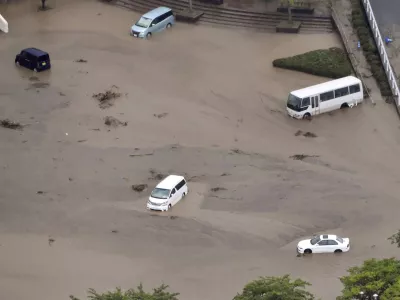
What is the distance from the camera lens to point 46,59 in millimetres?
42188

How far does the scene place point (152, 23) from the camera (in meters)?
44.9

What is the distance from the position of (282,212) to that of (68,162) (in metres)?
8.65

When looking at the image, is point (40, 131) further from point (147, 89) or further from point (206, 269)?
point (206, 269)

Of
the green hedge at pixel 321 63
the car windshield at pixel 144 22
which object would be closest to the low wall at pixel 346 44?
the green hedge at pixel 321 63

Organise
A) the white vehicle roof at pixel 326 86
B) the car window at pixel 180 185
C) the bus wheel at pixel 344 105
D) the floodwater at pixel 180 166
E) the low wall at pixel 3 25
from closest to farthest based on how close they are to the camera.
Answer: the floodwater at pixel 180 166 → the car window at pixel 180 185 → the white vehicle roof at pixel 326 86 → the bus wheel at pixel 344 105 → the low wall at pixel 3 25

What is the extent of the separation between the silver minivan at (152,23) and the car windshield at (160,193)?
45.7ft

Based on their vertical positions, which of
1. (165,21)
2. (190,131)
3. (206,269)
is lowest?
(206,269)

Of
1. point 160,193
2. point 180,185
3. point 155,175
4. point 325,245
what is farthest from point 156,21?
point 325,245

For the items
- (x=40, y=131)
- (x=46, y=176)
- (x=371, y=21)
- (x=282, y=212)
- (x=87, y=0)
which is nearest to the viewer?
(x=282, y=212)

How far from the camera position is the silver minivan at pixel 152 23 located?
44.9m

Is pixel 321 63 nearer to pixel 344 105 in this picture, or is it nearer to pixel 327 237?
pixel 344 105

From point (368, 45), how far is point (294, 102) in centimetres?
659

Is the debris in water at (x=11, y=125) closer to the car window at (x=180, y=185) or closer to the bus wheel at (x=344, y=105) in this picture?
the car window at (x=180, y=185)

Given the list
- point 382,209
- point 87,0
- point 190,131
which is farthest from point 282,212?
point 87,0
